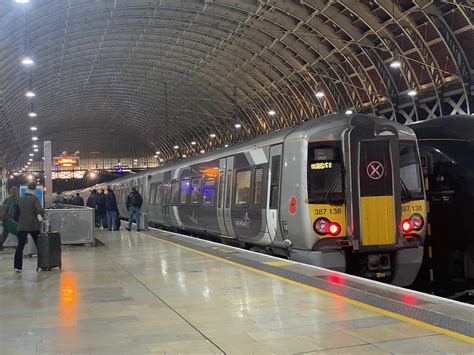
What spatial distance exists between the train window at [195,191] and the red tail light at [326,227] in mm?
7163

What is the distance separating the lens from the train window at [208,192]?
14.1m

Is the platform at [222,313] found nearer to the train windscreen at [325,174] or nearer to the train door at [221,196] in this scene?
the train windscreen at [325,174]

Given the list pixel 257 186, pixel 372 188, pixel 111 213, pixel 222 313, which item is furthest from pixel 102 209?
pixel 222 313

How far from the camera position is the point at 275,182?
9.95 meters

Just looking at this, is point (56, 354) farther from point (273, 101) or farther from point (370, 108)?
point (273, 101)

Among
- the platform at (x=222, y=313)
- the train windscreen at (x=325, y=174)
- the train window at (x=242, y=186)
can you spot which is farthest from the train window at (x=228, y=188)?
the train windscreen at (x=325, y=174)

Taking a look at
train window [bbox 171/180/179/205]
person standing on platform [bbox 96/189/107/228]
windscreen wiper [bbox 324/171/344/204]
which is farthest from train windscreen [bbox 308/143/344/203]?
person standing on platform [bbox 96/189/107/228]

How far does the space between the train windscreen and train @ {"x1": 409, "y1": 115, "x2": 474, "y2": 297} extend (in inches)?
91.9

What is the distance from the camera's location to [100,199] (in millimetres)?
22172

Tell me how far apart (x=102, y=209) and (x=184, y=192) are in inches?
253

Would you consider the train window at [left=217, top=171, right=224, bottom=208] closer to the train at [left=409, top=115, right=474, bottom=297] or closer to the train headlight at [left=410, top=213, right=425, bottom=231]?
the train at [left=409, top=115, right=474, bottom=297]

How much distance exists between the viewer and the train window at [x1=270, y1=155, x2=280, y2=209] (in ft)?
32.2

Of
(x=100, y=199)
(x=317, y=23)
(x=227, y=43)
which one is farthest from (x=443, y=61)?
(x=100, y=199)

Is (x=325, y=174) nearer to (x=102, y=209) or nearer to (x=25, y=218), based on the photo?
(x=25, y=218)
